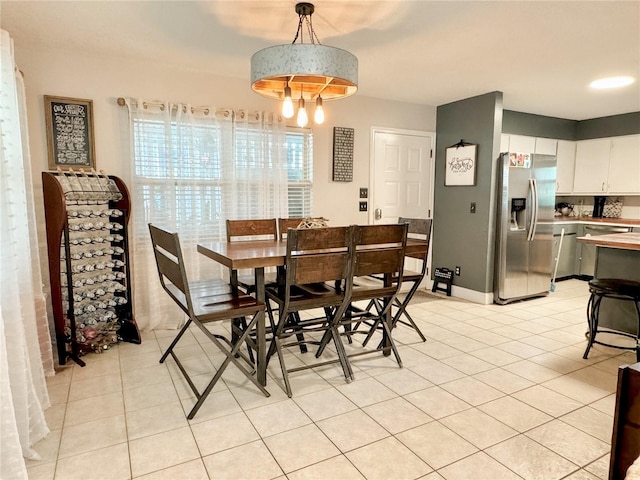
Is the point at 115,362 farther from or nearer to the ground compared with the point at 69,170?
nearer to the ground

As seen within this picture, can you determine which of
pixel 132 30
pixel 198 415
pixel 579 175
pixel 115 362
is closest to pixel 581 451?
pixel 198 415

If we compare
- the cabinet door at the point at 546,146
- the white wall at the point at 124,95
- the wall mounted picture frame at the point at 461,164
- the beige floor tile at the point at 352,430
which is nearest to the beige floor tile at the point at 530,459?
the beige floor tile at the point at 352,430

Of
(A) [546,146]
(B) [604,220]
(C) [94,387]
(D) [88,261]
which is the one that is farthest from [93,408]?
(B) [604,220]

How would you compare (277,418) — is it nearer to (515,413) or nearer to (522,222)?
(515,413)

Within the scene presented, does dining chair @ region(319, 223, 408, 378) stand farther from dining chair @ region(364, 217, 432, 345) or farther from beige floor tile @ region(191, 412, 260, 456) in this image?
beige floor tile @ region(191, 412, 260, 456)

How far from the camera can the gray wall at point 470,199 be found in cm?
415

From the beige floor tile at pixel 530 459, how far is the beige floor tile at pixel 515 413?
131 millimetres

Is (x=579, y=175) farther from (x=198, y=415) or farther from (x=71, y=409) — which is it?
(x=71, y=409)

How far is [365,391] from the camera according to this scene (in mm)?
2332

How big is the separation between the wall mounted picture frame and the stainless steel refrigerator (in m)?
0.30

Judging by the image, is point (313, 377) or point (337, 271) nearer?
point (337, 271)

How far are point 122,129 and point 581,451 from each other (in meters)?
3.69

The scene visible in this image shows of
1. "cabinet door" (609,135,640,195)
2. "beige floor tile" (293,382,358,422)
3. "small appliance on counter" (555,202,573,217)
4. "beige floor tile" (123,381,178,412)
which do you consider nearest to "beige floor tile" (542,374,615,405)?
"beige floor tile" (293,382,358,422)

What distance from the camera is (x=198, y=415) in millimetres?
2068
